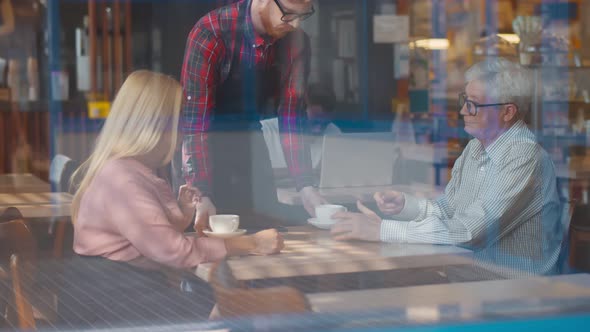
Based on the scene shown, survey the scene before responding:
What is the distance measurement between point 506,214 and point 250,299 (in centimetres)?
79

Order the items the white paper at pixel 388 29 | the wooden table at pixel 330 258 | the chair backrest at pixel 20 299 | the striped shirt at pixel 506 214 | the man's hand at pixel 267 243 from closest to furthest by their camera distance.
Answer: the chair backrest at pixel 20 299, the wooden table at pixel 330 258, the man's hand at pixel 267 243, the striped shirt at pixel 506 214, the white paper at pixel 388 29

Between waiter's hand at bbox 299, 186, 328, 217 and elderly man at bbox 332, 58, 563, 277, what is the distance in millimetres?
106

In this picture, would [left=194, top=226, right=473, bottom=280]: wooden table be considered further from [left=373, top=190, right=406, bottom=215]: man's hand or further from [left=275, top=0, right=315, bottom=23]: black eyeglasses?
[left=275, top=0, right=315, bottom=23]: black eyeglasses

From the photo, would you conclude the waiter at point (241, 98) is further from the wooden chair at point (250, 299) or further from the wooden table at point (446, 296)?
the wooden table at point (446, 296)

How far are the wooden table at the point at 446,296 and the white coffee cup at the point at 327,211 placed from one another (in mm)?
394

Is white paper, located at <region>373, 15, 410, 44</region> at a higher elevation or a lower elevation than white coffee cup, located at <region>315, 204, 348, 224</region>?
higher

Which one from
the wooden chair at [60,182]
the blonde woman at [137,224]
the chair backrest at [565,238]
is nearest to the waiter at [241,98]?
the blonde woman at [137,224]

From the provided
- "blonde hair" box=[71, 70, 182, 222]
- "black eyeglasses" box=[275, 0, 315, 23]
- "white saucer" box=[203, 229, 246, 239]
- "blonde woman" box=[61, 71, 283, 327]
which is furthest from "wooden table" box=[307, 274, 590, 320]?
"black eyeglasses" box=[275, 0, 315, 23]

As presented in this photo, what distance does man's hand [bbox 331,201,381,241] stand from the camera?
1775 millimetres

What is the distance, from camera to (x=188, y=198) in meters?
1.69

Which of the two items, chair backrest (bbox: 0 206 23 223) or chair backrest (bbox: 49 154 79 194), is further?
chair backrest (bbox: 49 154 79 194)

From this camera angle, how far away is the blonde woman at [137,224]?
1378 mm

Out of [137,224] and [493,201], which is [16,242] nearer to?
[137,224]

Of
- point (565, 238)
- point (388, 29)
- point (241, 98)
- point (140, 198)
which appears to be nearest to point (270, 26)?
point (241, 98)
